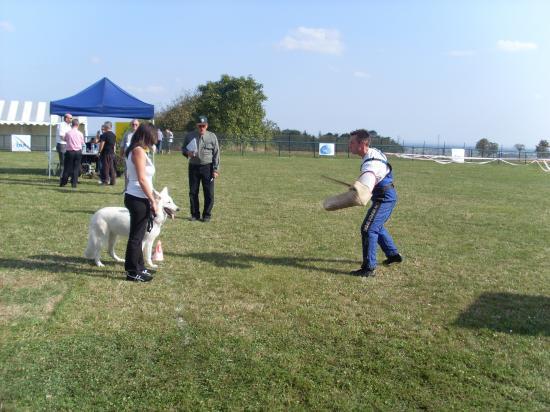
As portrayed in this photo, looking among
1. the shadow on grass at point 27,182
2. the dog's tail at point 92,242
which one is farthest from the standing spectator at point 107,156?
the dog's tail at point 92,242

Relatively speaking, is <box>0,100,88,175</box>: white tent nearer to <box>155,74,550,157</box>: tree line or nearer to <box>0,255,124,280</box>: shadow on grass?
<box>155,74,550,157</box>: tree line

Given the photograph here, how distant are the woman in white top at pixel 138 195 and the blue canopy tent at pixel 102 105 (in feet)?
32.2

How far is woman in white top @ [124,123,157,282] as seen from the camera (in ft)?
18.2

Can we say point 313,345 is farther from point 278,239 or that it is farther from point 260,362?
point 278,239

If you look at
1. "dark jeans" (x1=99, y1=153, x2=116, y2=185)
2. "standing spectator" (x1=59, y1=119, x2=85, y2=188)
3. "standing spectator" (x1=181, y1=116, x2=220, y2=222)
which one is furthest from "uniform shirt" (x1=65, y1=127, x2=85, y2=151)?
"standing spectator" (x1=181, y1=116, x2=220, y2=222)

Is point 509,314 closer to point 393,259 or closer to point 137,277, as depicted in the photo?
point 393,259

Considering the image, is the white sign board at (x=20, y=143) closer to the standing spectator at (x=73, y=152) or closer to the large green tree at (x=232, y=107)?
the large green tree at (x=232, y=107)

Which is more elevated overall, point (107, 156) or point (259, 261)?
point (107, 156)

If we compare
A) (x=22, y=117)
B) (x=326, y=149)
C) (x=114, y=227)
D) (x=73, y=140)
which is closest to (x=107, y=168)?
(x=73, y=140)

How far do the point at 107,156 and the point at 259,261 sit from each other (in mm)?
9403

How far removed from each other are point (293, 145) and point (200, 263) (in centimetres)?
3836

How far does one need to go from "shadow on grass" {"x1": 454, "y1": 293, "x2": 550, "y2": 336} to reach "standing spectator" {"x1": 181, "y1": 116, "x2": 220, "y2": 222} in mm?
5701

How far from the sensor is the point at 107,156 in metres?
14.9

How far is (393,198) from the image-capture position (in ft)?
21.6
